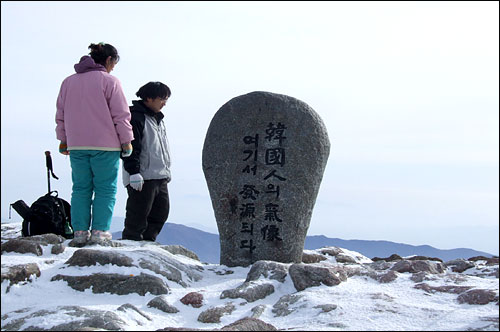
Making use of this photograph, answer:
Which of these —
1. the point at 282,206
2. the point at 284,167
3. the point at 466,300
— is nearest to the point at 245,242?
the point at 282,206

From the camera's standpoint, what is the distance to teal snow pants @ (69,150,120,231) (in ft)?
21.8

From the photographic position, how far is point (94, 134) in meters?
6.55

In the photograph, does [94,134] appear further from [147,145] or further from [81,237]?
[81,237]

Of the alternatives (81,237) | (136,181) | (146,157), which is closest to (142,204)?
(136,181)

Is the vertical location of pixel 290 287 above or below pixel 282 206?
below

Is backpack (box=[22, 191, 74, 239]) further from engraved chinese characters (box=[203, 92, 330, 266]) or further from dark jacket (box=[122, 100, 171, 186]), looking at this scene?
engraved chinese characters (box=[203, 92, 330, 266])

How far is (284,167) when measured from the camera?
7.00 metres

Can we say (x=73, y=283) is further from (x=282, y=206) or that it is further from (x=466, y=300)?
(x=466, y=300)

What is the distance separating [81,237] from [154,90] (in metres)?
2.23

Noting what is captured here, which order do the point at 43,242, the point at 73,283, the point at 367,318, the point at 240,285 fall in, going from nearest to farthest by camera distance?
the point at 367,318, the point at 73,283, the point at 240,285, the point at 43,242

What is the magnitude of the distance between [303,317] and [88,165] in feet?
11.6

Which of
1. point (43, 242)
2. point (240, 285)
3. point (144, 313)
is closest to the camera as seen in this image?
point (144, 313)

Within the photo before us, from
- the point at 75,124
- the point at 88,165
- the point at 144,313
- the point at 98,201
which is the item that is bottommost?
the point at 144,313

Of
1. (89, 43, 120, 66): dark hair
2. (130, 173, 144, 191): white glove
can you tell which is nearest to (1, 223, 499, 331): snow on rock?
(130, 173, 144, 191): white glove
